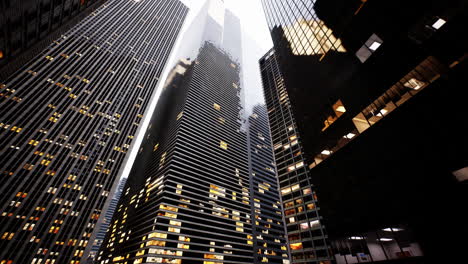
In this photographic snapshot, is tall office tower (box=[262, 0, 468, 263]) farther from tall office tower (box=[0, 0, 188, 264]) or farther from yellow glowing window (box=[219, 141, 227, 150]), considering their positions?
yellow glowing window (box=[219, 141, 227, 150])

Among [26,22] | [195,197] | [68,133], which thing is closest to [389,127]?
[26,22]

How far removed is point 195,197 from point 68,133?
195 ft

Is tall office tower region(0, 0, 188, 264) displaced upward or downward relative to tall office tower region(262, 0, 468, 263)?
upward

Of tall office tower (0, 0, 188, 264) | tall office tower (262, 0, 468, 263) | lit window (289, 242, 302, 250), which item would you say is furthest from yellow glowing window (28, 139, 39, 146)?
lit window (289, 242, 302, 250)

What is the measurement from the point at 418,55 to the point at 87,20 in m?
141

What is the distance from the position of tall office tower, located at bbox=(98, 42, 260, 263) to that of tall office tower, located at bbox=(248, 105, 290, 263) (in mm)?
6257

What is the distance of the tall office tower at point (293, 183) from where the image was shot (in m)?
55.0

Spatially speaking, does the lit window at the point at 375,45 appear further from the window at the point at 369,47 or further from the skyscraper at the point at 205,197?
the skyscraper at the point at 205,197

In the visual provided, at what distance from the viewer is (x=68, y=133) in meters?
82.2

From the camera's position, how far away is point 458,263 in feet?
37.1

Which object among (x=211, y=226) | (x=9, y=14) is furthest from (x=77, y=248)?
(x=9, y=14)

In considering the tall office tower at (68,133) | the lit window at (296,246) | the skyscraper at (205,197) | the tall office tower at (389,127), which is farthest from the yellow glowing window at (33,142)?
the lit window at (296,246)

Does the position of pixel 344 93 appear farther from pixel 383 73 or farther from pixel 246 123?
pixel 246 123

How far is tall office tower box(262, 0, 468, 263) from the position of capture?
12555 millimetres
